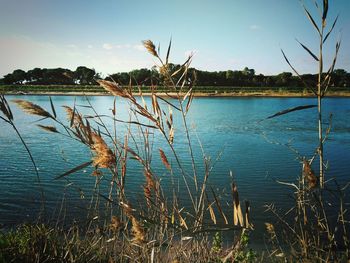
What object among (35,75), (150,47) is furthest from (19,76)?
(150,47)

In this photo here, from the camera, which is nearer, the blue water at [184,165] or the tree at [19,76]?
the blue water at [184,165]

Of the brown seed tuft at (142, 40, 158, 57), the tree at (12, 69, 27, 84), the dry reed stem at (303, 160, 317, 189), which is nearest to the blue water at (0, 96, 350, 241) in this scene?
the dry reed stem at (303, 160, 317, 189)

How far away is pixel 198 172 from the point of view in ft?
35.2

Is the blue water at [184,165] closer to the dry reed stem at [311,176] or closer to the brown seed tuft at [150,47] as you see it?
the dry reed stem at [311,176]

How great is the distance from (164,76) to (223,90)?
85941mm

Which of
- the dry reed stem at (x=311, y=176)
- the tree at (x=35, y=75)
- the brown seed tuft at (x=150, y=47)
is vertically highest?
the tree at (x=35, y=75)

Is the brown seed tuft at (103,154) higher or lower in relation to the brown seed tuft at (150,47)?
lower

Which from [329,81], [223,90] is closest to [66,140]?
[329,81]

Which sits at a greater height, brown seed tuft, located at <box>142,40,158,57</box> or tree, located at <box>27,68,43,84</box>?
tree, located at <box>27,68,43,84</box>

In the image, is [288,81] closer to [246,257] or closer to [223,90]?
[223,90]

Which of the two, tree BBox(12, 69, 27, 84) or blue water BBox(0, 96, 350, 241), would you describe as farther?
tree BBox(12, 69, 27, 84)

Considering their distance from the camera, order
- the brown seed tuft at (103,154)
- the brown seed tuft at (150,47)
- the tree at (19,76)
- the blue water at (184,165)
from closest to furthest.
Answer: the brown seed tuft at (103,154) → the brown seed tuft at (150,47) → the blue water at (184,165) → the tree at (19,76)

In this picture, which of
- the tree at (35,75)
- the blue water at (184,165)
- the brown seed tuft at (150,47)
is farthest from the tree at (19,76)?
the brown seed tuft at (150,47)

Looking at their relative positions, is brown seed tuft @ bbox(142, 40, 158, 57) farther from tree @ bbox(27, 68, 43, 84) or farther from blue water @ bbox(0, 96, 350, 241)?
tree @ bbox(27, 68, 43, 84)
